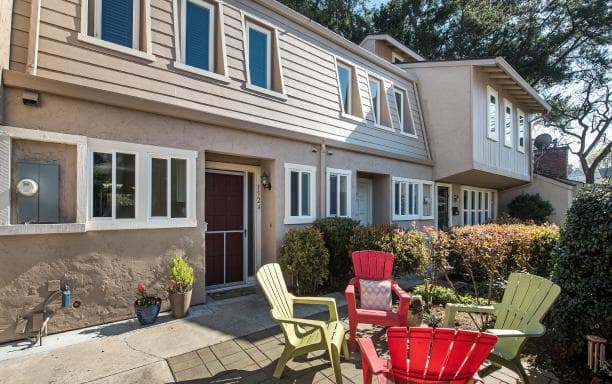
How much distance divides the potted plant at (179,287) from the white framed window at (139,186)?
665 millimetres

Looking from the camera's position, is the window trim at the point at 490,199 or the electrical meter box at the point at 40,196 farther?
the window trim at the point at 490,199

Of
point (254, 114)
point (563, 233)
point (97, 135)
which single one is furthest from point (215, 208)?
point (563, 233)

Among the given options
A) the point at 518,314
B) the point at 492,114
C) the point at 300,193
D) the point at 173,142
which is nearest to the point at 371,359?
the point at 518,314

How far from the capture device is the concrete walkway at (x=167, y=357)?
Answer: 312 centimetres

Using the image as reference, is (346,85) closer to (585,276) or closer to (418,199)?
(418,199)

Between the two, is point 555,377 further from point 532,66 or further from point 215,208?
point 532,66

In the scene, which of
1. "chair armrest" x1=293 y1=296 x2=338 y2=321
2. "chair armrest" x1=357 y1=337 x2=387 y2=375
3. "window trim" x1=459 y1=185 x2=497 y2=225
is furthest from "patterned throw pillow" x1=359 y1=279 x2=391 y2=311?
"window trim" x1=459 y1=185 x2=497 y2=225

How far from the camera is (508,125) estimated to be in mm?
11883

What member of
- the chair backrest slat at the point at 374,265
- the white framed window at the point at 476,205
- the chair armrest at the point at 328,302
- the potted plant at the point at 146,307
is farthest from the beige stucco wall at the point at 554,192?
the potted plant at the point at 146,307

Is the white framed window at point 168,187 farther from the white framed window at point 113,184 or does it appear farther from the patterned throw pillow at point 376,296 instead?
the patterned throw pillow at point 376,296

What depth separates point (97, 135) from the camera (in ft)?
14.2

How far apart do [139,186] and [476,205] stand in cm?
1298

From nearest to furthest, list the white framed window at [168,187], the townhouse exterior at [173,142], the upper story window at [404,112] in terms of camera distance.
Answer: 1. the townhouse exterior at [173,142]
2. the white framed window at [168,187]
3. the upper story window at [404,112]

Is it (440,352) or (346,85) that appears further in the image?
(346,85)
